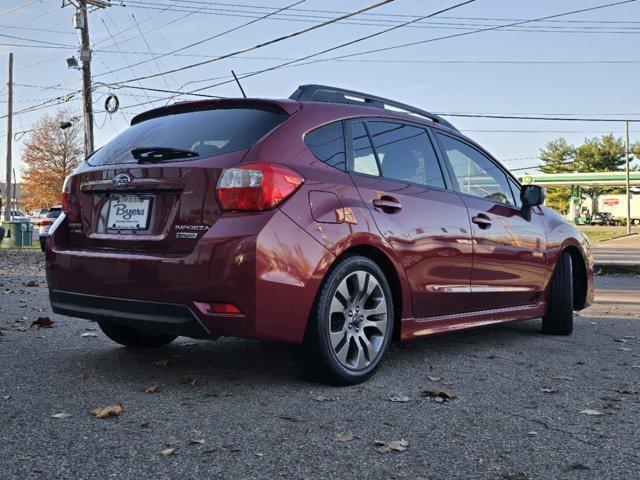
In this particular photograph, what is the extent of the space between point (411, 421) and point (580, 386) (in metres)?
1.38

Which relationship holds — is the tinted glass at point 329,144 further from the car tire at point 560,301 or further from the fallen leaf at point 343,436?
the car tire at point 560,301

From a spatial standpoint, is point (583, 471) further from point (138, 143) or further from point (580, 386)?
point (138, 143)

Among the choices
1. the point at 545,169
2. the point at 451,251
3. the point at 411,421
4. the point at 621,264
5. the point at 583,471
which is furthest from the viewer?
the point at 545,169

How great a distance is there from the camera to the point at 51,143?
203 ft

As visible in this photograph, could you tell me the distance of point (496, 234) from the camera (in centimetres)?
521

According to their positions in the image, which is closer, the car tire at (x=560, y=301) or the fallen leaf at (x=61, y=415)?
the fallen leaf at (x=61, y=415)

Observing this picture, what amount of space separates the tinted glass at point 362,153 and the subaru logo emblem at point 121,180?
4.29ft

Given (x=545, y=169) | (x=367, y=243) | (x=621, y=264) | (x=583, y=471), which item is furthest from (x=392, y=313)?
(x=545, y=169)

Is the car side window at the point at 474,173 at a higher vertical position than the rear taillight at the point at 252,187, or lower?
higher

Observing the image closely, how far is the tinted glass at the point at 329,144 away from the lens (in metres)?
3.96

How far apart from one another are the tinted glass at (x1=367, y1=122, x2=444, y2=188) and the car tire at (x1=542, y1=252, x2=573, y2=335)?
1.83m

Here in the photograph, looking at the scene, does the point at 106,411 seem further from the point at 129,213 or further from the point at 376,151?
the point at 376,151

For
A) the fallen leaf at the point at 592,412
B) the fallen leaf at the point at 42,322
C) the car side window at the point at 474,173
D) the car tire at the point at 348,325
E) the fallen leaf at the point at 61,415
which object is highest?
the car side window at the point at 474,173

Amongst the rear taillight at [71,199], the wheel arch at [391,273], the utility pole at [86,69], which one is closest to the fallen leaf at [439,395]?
the wheel arch at [391,273]
